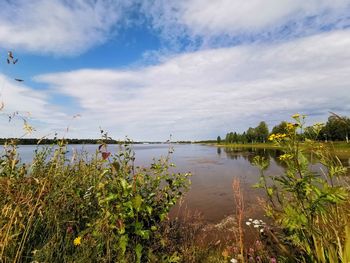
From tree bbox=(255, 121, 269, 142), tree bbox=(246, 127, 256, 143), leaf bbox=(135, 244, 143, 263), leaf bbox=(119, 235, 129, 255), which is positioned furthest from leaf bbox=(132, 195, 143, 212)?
tree bbox=(246, 127, 256, 143)

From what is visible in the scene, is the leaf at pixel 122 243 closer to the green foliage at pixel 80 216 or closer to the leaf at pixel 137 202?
the green foliage at pixel 80 216

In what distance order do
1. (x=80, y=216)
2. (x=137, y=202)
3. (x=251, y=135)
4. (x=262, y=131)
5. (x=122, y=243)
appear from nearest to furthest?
(x=122, y=243)
(x=137, y=202)
(x=80, y=216)
(x=262, y=131)
(x=251, y=135)

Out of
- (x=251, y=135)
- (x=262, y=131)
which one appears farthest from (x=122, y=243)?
(x=251, y=135)

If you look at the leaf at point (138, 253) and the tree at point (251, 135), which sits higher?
the tree at point (251, 135)

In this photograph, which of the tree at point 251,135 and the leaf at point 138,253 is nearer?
the leaf at point 138,253

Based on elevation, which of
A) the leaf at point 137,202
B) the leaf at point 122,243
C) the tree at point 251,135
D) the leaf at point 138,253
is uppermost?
the tree at point 251,135

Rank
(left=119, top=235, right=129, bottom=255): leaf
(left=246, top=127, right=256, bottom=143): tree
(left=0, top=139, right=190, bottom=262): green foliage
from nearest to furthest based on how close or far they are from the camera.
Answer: (left=0, top=139, right=190, bottom=262): green foliage < (left=119, top=235, right=129, bottom=255): leaf < (left=246, top=127, right=256, bottom=143): tree

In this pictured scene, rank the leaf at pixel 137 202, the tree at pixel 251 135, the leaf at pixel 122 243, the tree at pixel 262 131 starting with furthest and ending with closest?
the tree at pixel 251 135 < the tree at pixel 262 131 < the leaf at pixel 137 202 < the leaf at pixel 122 243

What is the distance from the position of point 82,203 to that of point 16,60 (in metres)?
2.20

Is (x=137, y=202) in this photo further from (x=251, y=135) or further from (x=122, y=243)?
(x=251, y=135)

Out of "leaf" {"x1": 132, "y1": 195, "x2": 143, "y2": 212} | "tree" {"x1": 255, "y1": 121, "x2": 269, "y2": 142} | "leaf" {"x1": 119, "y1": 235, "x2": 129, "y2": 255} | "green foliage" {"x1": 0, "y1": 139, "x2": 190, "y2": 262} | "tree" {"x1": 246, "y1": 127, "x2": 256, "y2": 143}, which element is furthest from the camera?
"tree" {"x1": 246, "y1": 127, "x2": 256, "y2": 143}

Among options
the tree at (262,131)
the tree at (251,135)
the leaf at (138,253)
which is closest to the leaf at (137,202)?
the leaf at (138,253)

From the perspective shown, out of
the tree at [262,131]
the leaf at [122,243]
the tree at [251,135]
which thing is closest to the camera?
the leaf at [122,243]

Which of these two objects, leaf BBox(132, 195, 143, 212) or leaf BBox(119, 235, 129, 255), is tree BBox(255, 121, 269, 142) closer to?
leaf BBox(132, 195, 143, 212)
